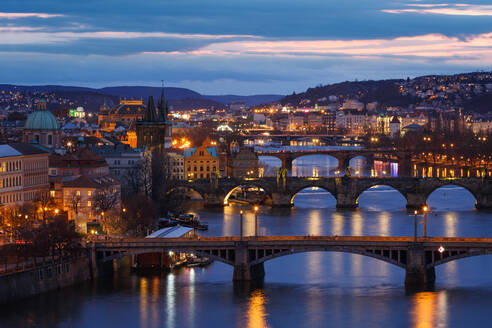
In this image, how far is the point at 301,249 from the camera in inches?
1636

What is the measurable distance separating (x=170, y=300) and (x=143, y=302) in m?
0.91

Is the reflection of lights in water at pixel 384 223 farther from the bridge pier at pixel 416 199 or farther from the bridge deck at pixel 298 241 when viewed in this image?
the bridge deck at pixel 298 241

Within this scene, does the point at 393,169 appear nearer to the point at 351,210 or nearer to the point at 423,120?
the point at 351,210

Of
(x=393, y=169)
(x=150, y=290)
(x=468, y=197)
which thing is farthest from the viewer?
(x=393, y=169)

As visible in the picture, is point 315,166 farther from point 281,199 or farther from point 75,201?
point 75,201

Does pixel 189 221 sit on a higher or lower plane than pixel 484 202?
lower

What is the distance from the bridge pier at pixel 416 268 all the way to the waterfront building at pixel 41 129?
34665 mm

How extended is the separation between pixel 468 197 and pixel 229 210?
640 inches

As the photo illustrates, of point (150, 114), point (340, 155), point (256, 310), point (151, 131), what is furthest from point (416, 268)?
point (340, 155)

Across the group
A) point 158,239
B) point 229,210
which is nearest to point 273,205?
point 229,210

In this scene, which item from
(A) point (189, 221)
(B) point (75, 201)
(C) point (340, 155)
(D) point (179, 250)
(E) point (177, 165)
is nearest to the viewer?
(D) point (179, 250)

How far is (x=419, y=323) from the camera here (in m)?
36.3

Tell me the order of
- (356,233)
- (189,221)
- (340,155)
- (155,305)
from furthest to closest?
(340,155) < (189,221) < (356,233) < (155,305)

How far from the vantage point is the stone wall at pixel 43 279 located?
126ft
